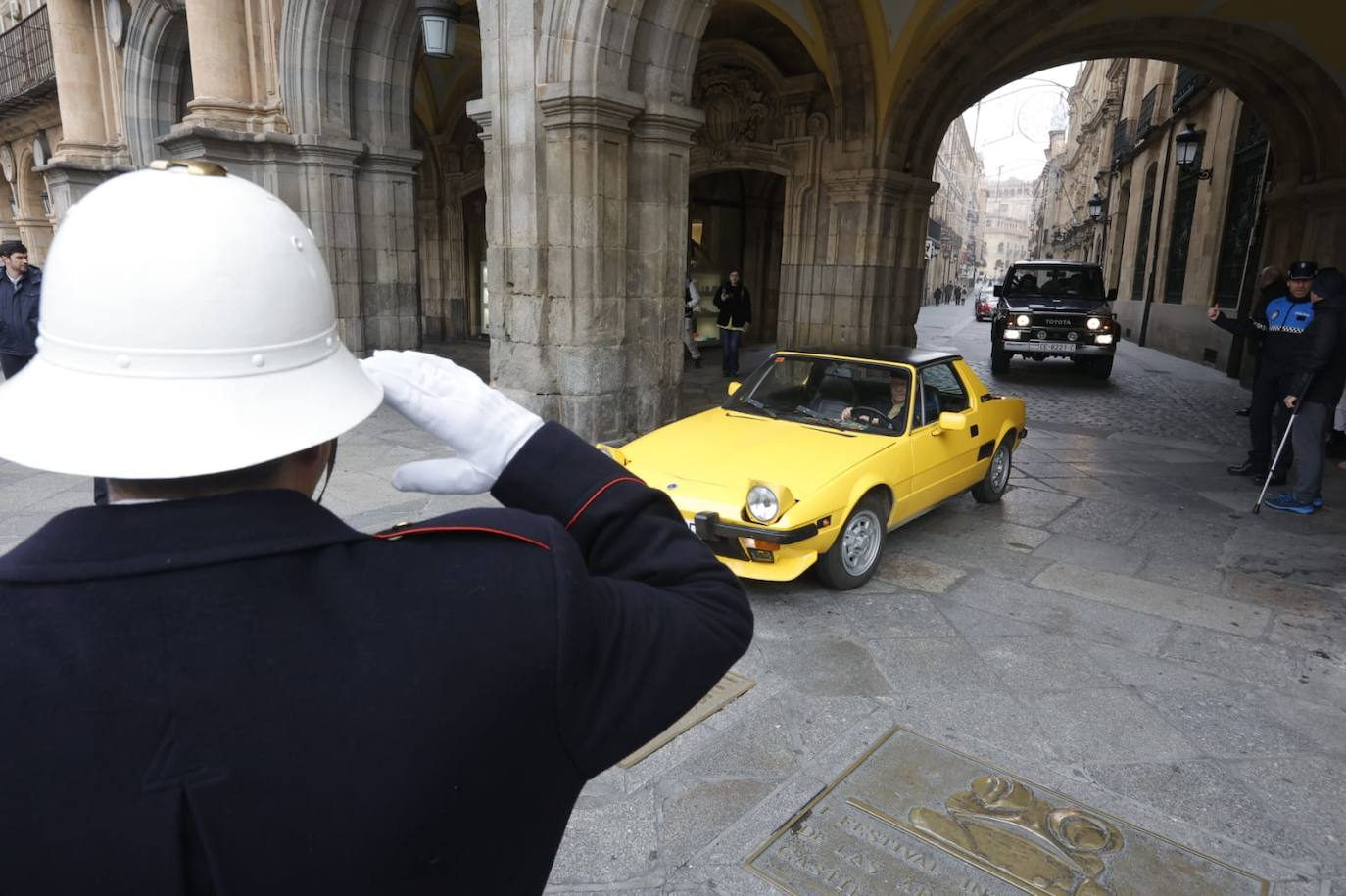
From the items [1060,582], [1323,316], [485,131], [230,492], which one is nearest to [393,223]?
[485,131]

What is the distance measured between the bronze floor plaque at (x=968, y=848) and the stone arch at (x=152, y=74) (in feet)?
50.1

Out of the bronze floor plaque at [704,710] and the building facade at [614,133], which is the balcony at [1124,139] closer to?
the building facade at [614,133]

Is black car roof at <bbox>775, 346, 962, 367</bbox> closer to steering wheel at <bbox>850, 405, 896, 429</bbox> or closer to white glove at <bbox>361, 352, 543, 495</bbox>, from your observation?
steering wheel at <bbox>850, 405, 896, 429</bbox>

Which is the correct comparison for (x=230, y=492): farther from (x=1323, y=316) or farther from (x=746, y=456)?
(x=1323, y=316)

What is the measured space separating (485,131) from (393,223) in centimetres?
405

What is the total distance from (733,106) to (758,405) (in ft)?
35.9

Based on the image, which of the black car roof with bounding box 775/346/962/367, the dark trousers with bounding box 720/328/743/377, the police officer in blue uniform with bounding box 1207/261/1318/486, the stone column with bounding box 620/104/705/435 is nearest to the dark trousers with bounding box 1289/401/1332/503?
the police officer in blue uniform with bounding box 1207/261/1318/486

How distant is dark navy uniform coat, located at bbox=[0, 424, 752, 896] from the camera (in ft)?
2.24

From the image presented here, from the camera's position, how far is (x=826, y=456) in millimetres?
4605

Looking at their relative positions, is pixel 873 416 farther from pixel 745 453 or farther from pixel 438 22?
pixel 438 22

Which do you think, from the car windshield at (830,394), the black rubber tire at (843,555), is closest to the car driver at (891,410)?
the car windshield at (830,394)

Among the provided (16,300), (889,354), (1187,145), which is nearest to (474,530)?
(889,354)

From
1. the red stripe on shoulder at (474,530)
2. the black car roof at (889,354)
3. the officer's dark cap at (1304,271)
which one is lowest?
the black car roof at (889,354)

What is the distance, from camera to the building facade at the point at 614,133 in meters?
7.23
